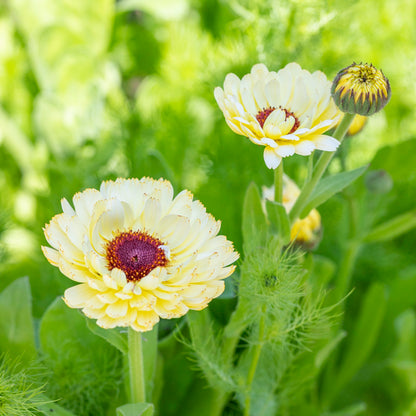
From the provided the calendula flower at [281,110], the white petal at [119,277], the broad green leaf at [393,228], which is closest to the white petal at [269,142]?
the calendula flower at [281,110]

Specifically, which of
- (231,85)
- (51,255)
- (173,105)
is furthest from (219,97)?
(173,105)

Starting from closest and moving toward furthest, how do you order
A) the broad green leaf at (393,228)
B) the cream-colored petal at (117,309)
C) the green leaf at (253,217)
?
1. the cream-colored petal at (117,309)
2. the green leaf at (253,217)
3. the broad green leaf at (393,228)

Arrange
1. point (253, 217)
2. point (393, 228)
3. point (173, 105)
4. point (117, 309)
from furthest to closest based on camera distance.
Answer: point (173, 105) → point (393, 228) → point (253, 217) → point (117, 309)

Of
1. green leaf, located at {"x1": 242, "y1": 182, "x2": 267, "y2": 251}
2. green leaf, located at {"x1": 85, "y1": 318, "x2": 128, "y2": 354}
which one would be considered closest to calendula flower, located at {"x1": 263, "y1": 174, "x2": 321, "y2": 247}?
green leaf, located at {"x1": 242, "y1": 182, "x2": 267, "y2": 251}

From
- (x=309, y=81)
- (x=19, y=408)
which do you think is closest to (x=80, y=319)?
(x=19, y=408)

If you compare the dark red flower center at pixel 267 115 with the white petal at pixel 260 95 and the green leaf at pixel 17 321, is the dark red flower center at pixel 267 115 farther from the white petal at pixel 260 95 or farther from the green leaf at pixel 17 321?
the green leaf at pixel 17 321

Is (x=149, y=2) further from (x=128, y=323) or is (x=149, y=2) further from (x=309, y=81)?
(x=128, y=323)

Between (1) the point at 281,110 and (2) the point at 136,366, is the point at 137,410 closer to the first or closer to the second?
(2) the point at 136,366

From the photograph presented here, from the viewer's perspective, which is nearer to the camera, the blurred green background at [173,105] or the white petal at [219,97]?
the white petal at [219,97]
